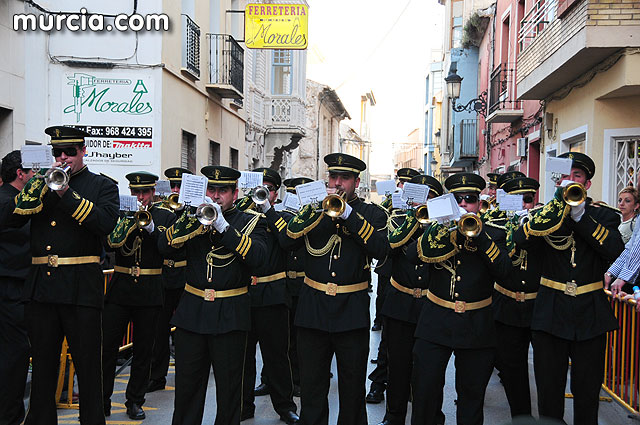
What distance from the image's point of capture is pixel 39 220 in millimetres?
5699

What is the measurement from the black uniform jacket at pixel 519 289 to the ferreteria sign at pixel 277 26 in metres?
10.7

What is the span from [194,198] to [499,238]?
8.72 feet

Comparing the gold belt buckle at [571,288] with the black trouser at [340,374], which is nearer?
the gold belt buckle at [571,288]

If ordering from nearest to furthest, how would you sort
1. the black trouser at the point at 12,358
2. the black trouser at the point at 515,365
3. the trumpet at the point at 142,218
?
the black trouser at the point at 12,358 → the black trouser at the point at 515,365 → the trumpet at the point at 142,218

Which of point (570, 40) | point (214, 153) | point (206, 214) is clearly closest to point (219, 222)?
point (206, 214)

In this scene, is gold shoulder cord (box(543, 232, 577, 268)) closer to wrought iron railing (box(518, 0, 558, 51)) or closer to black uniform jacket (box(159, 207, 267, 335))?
black uniform jacket (box(159, 207, 267, 335))

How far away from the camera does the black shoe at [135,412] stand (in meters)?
6.96

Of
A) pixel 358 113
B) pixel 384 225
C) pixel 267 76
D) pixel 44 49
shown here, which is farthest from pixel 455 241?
pixel 358 113

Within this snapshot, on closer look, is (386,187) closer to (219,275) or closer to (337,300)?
(337,300)

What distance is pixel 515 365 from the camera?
21.5ft

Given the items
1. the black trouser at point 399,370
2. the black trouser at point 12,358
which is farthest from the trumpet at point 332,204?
the black trouser at point 12,358

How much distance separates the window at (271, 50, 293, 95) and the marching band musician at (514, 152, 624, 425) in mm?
21966

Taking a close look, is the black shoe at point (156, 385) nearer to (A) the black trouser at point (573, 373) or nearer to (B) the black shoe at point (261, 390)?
(B) the black shoe at point (261, 390)

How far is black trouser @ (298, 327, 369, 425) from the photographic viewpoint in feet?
18.9
